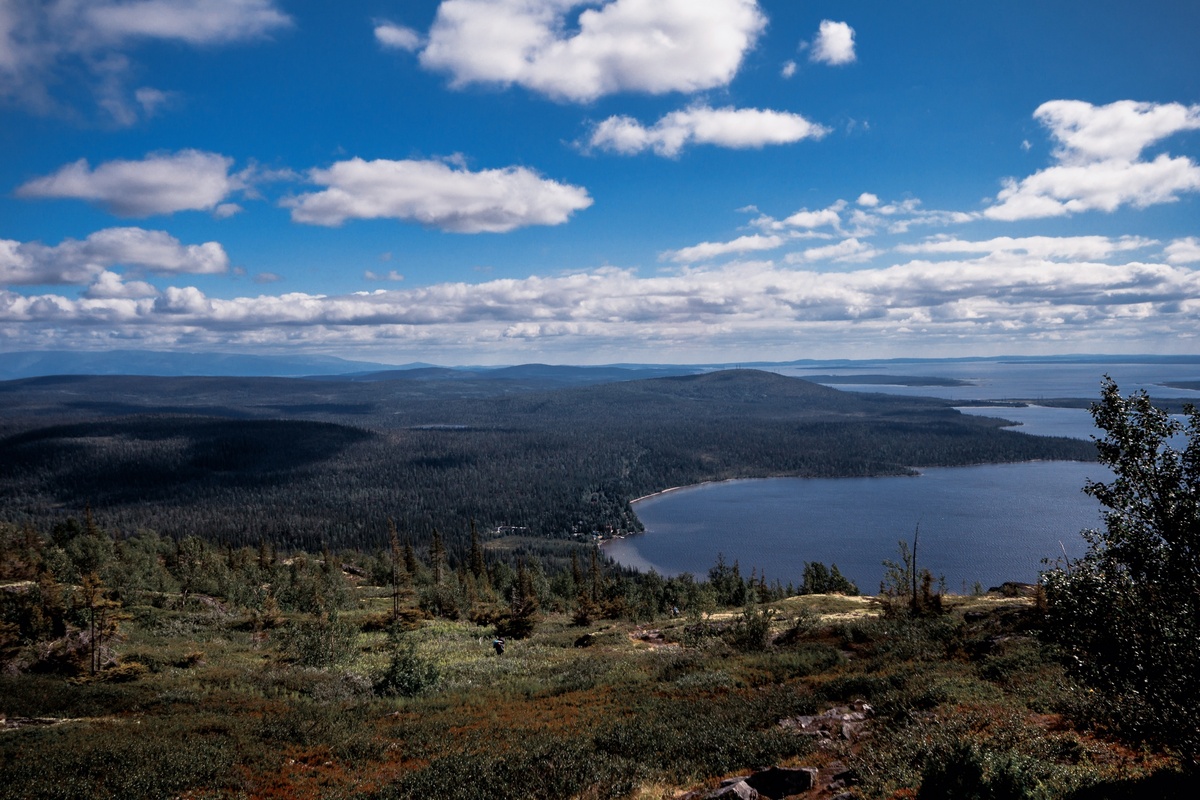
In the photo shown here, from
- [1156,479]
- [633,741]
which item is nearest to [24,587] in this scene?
[633,741]

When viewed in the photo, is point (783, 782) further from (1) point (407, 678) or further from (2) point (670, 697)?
(1) point (407, 678)

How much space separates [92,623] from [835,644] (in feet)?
181

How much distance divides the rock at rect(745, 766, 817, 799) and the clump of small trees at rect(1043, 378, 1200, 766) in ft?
26.9

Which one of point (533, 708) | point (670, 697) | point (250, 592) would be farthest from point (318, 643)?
point (250, 592)

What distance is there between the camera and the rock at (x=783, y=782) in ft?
57.6

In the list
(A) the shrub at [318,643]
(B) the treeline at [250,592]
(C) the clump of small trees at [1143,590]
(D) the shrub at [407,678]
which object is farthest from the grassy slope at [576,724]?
(B) the treeline at [250,592]

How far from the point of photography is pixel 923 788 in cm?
1550

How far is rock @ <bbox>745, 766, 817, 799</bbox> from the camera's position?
17.6 m

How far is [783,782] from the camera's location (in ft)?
58.0

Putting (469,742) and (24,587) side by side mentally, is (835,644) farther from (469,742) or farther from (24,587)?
(24,587)

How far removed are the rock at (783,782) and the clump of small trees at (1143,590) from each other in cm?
819

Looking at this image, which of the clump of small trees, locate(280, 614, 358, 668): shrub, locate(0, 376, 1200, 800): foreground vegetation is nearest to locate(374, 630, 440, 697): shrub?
locate(0, 376, 1200, 800): foreground vegetation

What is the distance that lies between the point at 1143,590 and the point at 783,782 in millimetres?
11092

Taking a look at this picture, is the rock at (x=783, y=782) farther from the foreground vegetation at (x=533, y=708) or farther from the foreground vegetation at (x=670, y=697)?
A: the foreground vegetation at (x=533, y=708)
